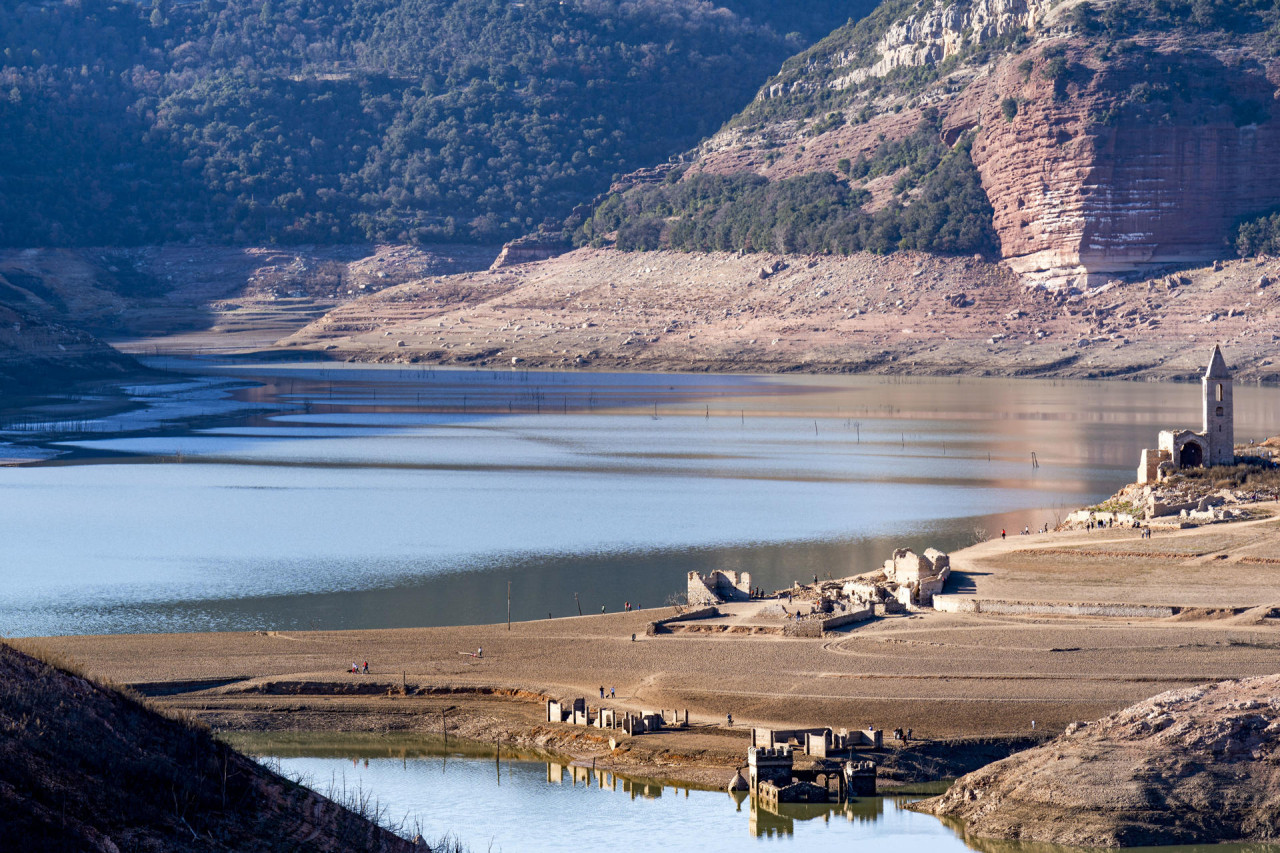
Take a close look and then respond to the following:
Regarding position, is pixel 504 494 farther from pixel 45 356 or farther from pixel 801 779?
pixel 45 356

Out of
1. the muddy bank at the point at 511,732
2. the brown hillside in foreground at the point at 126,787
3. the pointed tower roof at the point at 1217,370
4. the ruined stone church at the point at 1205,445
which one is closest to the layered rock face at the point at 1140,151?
the pointed tower roof at the point at 1217,370

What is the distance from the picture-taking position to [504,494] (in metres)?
74.4

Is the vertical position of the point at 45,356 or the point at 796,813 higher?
the point at 45,356

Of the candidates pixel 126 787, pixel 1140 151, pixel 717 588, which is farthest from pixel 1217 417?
pixel 1140 151

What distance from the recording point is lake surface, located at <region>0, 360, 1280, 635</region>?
4966cm

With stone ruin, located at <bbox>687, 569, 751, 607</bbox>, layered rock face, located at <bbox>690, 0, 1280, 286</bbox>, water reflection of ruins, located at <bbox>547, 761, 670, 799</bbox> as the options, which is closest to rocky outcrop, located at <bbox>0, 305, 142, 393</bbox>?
layered rock face, located at <bbox>690, 0, 1280, 286</bbox>

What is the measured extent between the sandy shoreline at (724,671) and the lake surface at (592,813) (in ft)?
3.47

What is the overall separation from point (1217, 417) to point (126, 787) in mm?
51748

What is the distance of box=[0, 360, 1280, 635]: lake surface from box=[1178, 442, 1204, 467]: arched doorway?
16.6ft

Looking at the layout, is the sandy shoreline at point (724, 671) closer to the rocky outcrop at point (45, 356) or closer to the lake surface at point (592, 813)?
the lake surface at point (592, 813)

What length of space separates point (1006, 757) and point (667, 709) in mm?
7085

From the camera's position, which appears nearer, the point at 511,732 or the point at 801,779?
the point at 801,779

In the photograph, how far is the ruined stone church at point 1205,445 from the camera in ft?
197

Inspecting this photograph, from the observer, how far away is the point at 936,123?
198 meters
